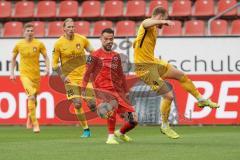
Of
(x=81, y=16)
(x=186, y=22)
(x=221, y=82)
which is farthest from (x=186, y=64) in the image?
(x=81, y=16)

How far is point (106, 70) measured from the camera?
12422 mm

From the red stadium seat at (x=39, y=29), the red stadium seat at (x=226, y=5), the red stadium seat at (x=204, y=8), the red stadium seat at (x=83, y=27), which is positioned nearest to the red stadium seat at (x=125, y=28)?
the red stadium seat at (x=83, y=27)

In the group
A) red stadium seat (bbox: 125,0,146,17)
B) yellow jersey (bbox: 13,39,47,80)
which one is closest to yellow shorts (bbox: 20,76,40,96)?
yellow jersey (bbox: 13,39,47,80)

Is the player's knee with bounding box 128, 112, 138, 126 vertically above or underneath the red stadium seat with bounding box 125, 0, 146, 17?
underneath

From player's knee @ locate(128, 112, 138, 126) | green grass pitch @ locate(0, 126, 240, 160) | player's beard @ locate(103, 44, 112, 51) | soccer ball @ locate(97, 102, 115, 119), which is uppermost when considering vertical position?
player's beard @ locate(103, 44, 112, 51)

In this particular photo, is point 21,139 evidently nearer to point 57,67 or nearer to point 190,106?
point 57,67

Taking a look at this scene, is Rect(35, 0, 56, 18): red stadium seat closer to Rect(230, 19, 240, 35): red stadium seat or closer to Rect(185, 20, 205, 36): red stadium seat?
Rect(185, 20, 205, 36): red stadium seat

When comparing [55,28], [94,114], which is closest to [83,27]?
[55,28]

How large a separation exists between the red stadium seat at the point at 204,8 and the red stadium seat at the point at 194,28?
3.29 ft

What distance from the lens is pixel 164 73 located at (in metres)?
13.0

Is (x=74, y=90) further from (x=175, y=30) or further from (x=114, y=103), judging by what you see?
(x=175, y=30)

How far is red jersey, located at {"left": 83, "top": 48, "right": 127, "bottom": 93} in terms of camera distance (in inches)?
487

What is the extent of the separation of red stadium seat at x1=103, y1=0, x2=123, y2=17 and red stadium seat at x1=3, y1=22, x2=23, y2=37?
2.59 m

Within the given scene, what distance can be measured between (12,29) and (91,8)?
8.27ft
